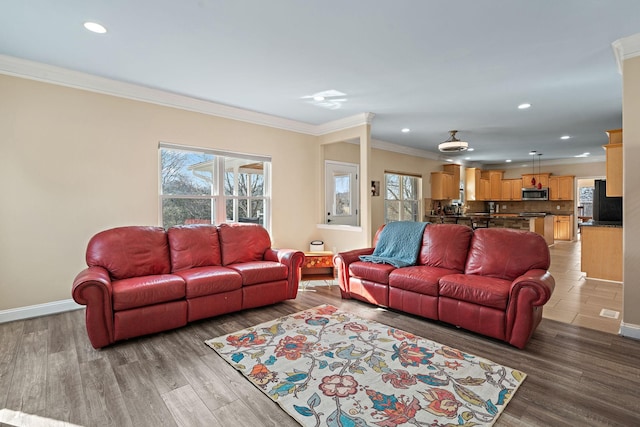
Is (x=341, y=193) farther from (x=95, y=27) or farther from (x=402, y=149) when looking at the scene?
(x=95, y=27)

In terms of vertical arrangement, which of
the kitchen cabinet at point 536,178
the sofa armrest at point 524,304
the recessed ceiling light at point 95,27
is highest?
the recessed ceiling light at point 95,27

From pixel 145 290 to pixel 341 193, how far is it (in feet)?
13.9

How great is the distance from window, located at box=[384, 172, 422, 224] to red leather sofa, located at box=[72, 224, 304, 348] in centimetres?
421

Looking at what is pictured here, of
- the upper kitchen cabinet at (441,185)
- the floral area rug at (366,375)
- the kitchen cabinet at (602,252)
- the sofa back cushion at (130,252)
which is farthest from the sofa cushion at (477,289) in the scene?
the upper kitchen cabinet at (441,185)

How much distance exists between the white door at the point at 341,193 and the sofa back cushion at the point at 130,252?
3.17 metres

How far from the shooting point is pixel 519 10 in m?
2.38

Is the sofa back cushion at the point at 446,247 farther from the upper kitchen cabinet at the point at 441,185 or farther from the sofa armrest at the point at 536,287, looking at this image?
the upper kitchen cabinet at the point at 441,185

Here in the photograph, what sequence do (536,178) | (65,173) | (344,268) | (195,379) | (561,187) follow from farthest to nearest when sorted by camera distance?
(536,178) < (561,187) < (344,268) < (65,173) < (195,379)

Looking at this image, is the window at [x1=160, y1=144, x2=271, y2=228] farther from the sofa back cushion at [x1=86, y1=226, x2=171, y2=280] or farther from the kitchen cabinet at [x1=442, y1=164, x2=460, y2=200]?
the kitchen cabinet at [x1=442, y1=164, x2=460, y2=200]

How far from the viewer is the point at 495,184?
35.0 feet

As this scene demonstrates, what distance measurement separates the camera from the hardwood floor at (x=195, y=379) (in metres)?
1.87

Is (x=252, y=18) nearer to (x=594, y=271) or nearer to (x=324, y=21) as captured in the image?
(x=324, y=21)

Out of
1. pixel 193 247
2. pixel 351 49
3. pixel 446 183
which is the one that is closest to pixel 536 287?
pixel 351 49

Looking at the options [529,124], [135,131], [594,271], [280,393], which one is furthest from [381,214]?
[280,393]
